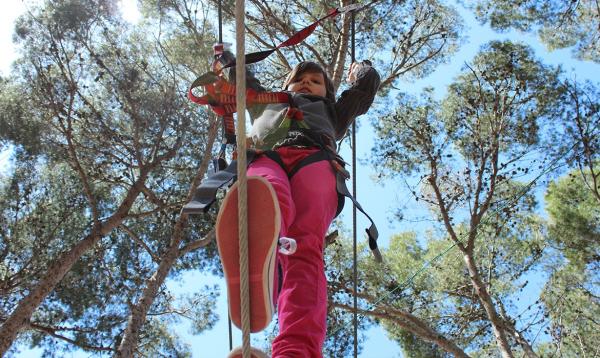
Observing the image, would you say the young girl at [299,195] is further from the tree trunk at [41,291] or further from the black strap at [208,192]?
the tree trunk at [41,291]

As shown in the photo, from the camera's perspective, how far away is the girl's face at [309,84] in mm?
2441

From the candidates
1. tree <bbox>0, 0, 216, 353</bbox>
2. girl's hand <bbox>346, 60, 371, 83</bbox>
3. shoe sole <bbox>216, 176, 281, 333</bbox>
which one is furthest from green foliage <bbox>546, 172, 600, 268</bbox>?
shoe sole <bbox>216, 176, 281, 333</bbox>

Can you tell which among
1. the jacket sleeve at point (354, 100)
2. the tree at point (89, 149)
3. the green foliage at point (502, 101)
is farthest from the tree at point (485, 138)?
the jacket sleeve at point (354, 100)

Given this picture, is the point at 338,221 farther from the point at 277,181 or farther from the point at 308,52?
the point at 277,181

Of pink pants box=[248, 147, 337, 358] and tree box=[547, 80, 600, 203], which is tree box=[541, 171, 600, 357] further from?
pink pants box=[248, 147, 337, 358]

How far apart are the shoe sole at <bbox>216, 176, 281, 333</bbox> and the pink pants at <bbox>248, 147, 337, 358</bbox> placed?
0.44 ft

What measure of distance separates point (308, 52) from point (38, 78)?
2.66m

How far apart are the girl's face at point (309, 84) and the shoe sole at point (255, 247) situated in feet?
3.05

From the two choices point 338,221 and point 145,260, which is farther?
point 338,221

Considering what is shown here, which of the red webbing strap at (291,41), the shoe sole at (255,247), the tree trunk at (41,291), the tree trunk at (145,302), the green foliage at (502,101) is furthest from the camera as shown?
the green foliage at (502,101)

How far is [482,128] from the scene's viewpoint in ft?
22.3

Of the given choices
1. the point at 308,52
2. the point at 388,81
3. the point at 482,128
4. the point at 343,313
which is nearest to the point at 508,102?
the point at 482,128

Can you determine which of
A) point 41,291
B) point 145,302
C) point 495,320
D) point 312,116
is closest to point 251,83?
point 312,116

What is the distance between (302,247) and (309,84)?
837mm
